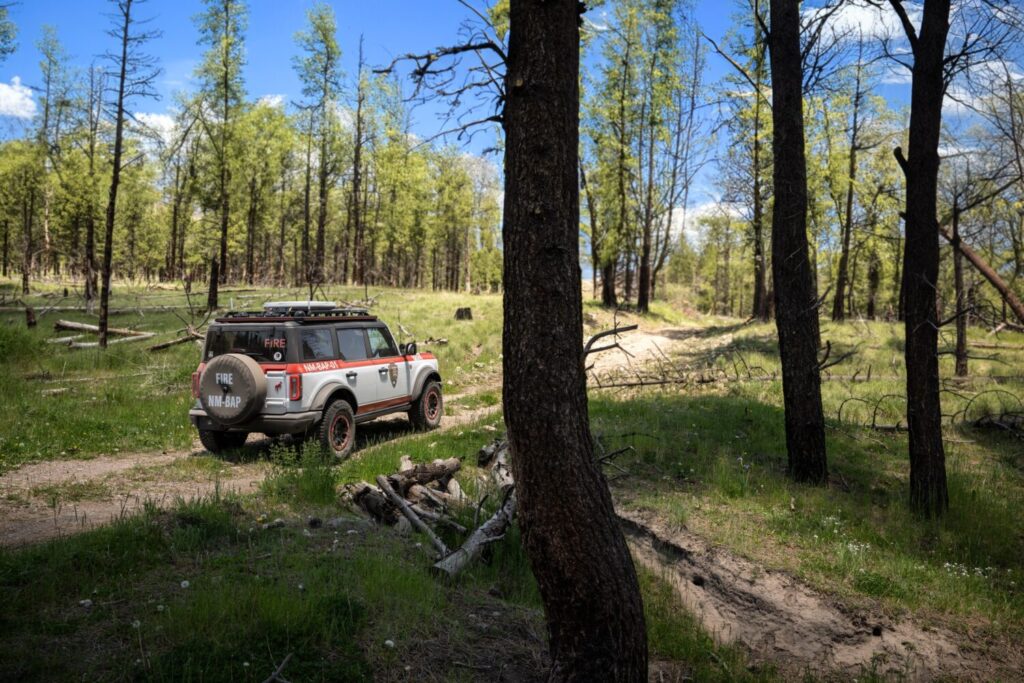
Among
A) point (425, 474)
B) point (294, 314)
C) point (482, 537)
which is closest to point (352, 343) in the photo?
point (294, 314)

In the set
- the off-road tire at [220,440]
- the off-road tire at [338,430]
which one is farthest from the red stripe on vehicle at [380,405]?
the off-road tire at [220,440]

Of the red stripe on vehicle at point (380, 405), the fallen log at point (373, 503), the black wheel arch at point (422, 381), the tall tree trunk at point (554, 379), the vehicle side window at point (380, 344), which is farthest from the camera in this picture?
the black wheel arch at point (422, 381)

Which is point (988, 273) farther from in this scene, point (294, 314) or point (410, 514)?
point (294, 314)

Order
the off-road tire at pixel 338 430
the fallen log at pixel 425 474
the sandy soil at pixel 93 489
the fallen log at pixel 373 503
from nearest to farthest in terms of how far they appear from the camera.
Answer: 1. the sandy soil at pixel 93 489
2. the fallen log at pixel 373 503
3. the fallen log at pixel 425 474
4. the off-road tire at pixel 338 430

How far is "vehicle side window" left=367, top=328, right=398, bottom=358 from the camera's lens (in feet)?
34.2

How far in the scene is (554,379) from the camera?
3.37m

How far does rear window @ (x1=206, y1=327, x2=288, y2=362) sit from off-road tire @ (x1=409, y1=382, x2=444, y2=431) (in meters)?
3.39

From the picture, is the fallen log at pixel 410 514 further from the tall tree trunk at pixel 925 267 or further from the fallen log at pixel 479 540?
the tall tree trunk at pixel 925 267

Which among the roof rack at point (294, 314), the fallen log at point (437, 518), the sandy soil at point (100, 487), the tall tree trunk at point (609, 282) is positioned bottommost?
the sandy soil at point (100, 487)

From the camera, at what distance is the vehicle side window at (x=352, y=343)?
9637 millimetres

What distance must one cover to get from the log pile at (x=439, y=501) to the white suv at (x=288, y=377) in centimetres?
177

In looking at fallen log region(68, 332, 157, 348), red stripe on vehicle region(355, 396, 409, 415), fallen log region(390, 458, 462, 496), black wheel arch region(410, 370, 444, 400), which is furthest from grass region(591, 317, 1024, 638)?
fallen log region(68, 332, 157, 348)

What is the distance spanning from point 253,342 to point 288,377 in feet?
2.72

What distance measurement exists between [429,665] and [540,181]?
3080mm
